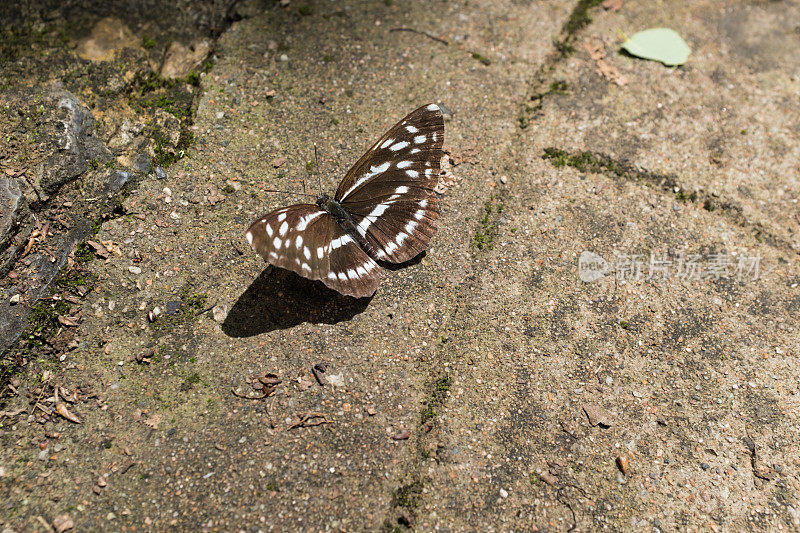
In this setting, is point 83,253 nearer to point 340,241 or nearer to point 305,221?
point 305,221

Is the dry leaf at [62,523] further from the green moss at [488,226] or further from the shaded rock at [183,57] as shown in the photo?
the shaded rock at [183,57]

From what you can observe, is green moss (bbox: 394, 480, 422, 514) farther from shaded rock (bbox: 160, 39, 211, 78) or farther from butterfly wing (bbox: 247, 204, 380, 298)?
shaded rock (bbox: 160, 39, 211, 78)

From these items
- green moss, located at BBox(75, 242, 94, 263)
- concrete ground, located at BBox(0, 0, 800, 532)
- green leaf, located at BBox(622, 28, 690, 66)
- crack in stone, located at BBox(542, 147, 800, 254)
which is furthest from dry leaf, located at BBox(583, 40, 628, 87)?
green moss, located at BBox(75, 242, 94, 263)

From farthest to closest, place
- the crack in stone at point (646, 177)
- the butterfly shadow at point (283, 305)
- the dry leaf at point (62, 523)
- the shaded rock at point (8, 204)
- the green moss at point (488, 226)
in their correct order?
the crack in stone at point (646, 177) < the green moss at point (488, 226) < the butterfly shadow at point (283, 305) < the shaded rock at point (8, 204) < the dry leaf at point (62, 523)

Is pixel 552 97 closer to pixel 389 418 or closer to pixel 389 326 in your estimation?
pixel 389 326

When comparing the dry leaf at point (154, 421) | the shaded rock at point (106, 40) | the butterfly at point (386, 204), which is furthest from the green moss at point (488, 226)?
the shaded rock at point (106, 40)

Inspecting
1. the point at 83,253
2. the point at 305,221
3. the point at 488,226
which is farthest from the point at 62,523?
the point at 488,226

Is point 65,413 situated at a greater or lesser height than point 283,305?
lesser
